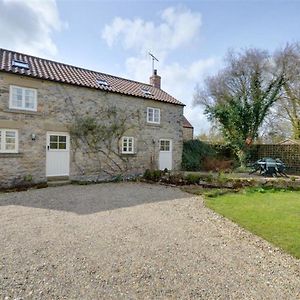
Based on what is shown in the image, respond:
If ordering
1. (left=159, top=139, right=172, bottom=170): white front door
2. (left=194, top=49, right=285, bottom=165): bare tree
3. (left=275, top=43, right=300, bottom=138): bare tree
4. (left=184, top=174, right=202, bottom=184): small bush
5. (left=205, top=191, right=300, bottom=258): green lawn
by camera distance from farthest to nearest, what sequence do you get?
(left=194, top=49, right=285, bottom=165): bare tree, (left=275, top=43, right=300, bottom=138): bare tree, (left=159, top=139, right=172, bottom=170): white front door, (left=184, top=174, right=202, bottom=184): small bush, (left=205, top=191, right=300, bottom=258): green lawn

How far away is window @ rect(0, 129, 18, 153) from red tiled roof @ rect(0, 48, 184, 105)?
111 inches

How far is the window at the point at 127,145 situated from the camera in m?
Result: 16.3

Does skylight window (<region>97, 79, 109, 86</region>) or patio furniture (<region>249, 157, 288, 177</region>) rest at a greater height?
skylight window (<region>97, 79, 109, 86</region>)

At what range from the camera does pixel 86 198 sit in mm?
9750

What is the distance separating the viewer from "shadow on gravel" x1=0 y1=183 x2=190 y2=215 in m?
8.39

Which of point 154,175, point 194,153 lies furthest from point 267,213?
point 194,153

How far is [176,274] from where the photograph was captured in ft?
13.4

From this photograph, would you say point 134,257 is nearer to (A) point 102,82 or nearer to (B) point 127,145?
(B) point 127,145

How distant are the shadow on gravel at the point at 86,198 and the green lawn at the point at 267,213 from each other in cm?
218

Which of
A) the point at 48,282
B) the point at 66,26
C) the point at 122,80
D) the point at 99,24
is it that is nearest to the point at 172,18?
the point at 99,24

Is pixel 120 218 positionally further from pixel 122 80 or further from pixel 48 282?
pixel 122 80

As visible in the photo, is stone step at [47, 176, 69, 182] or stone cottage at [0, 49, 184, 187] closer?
stone cottage at [0, 49, 184, 187]

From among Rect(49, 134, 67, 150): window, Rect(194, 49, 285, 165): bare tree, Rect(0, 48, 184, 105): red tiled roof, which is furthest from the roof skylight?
Rect(194, 49, 285, 165): bare tree

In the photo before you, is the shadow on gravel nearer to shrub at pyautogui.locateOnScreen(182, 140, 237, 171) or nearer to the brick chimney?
shrub at pyautogui.locateOnScreen(182, 140, 237, 171)
